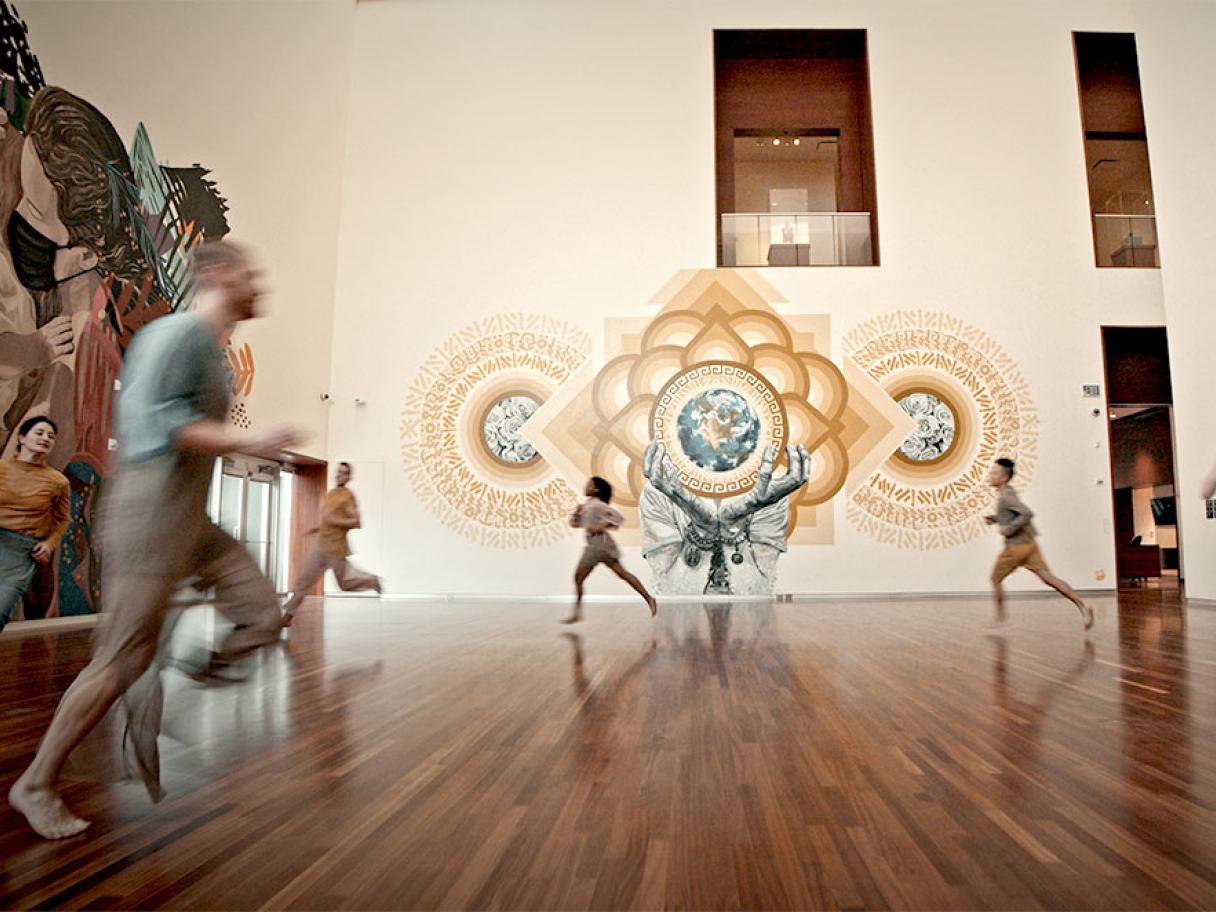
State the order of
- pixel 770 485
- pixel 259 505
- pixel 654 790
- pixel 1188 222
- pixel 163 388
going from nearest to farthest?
pixel 163 388
pixel 654 790
pixel 1188 222
pixel 259 505
pixel 770 485

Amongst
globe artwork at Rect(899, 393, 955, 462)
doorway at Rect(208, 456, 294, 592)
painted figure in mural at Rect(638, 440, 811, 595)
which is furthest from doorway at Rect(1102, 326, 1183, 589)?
A: doorway at Rect(208, 456, 294, 592)

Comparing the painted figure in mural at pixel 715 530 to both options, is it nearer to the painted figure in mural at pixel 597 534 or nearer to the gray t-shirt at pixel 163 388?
the painted figure in mural at pixel 597 534

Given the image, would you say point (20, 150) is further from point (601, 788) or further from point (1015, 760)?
point (1015, 760)

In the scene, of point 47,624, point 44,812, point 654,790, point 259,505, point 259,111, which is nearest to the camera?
point 44,812

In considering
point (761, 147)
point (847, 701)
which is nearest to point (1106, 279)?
point (761, 147)

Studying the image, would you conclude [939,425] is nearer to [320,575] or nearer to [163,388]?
[320,575]

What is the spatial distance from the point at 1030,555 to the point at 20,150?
338 inches

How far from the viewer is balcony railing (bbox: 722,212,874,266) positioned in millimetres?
Answer: 12664

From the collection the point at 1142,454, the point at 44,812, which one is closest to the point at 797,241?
the point at 1142,454

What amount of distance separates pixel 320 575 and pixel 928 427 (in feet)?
28.0

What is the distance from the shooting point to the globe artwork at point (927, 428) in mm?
12141

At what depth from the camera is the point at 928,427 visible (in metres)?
12.2

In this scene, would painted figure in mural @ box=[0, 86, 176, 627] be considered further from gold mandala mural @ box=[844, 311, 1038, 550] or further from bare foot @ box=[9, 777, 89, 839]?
gold mandala mural @ box=[844, 311, 1038, 550]

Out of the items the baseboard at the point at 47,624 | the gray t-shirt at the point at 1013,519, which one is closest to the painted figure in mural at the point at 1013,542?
the gray t-shirt at the point at 1013,519
